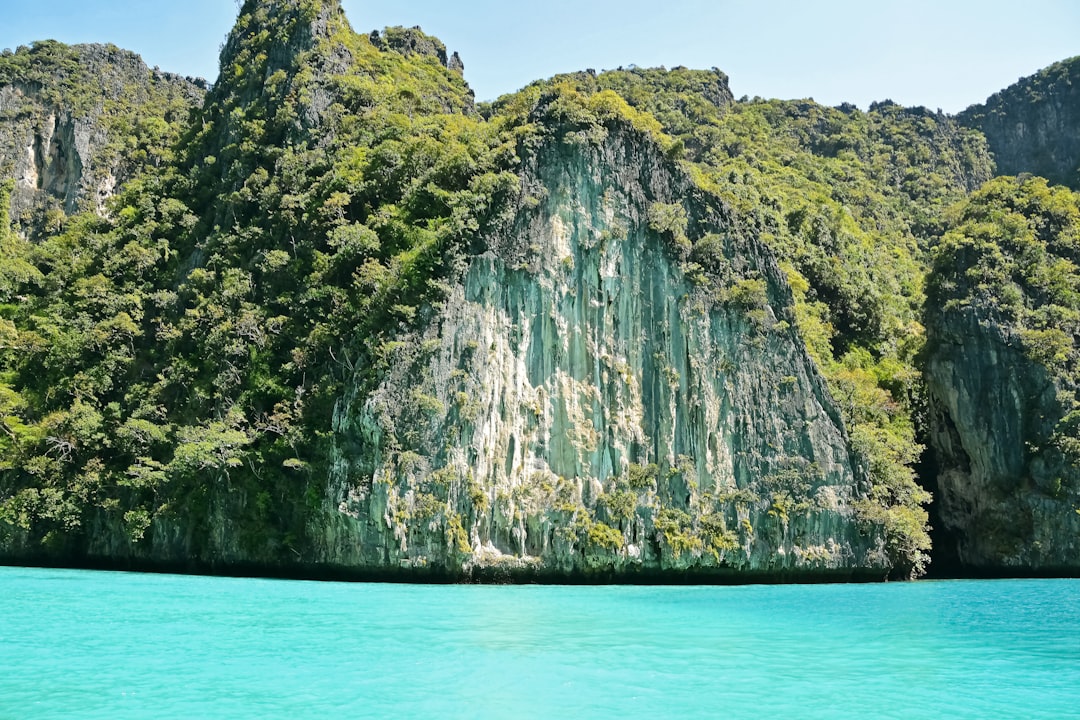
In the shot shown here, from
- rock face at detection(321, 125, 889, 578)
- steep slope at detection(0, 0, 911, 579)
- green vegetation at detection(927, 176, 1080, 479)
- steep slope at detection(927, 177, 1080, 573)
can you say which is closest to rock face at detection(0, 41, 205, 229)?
steep slope at detection(0, 0, 911, 579)

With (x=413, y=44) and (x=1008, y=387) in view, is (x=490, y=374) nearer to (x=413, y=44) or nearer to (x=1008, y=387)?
(x=1008, y=387)

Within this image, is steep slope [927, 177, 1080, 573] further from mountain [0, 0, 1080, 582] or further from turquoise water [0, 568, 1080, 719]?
turquoise water [0, 568, 1080, 719]

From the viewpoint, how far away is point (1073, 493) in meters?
31.8

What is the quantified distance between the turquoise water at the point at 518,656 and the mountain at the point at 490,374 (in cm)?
625

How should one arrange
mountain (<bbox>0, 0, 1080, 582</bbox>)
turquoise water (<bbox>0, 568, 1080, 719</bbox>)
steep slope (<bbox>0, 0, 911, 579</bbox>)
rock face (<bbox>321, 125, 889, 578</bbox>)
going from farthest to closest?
mountain (<bbox>0, 0, 1080, 582</bbox>) < steep slope (<bbox>0, 0, 911, 579</bbox>) < rock face (<bbox>321, 125, 889, 578</bbox>) < turquoise water (<bbox>0, 568, 1080, 719</bbox>)

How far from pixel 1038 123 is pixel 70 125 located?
60503 mm

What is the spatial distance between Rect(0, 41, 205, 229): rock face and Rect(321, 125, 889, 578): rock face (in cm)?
3035

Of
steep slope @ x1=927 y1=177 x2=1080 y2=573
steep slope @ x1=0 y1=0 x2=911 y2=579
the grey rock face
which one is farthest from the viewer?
steep slope @ x1=927 y1=177 x2=1080 y2=573

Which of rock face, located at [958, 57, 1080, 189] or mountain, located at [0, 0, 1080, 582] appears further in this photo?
rock face, located at [958, 57, 1080, 189]

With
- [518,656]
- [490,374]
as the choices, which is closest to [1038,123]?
[490,374]

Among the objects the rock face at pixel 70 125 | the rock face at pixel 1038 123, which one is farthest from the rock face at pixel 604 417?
the rock face at pixel 1038 123

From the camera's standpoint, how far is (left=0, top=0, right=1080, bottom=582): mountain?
27281 mm

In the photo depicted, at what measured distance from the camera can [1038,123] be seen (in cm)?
6144

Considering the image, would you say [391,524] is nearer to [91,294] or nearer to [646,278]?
[646,278]
